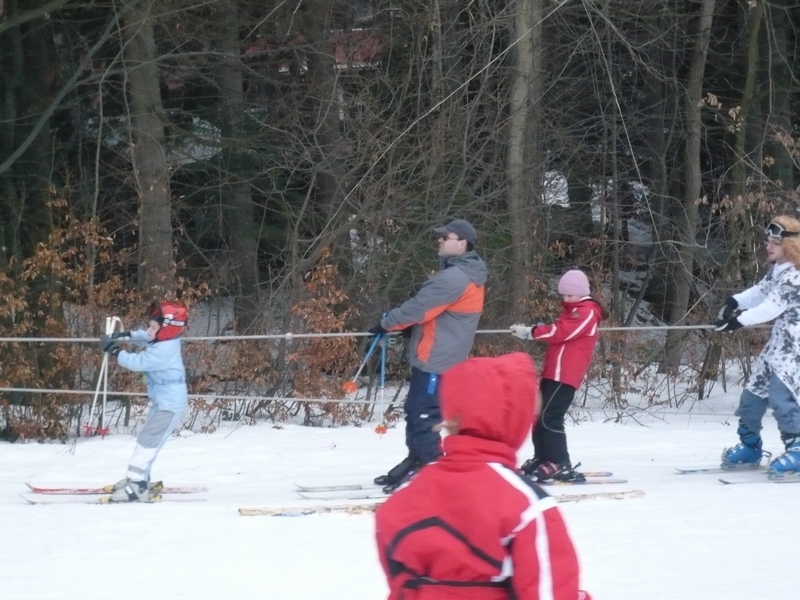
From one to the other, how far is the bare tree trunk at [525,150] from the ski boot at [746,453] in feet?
16.2

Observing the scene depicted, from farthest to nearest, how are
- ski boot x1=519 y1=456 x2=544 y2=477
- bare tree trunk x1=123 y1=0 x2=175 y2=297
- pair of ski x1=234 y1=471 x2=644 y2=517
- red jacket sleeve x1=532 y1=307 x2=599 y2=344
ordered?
bare tree trunk x1=123 y1=0 x2=175 y2=297 → ski boot x1=519 y1=456 x2=544 y2=477 → red jacket sleeve x1=532 y1=307 x2=599 y2=344 → pair of ski x1=234 y1=471 x2=644 y2=517

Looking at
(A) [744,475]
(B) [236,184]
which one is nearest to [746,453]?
(A) [744,475]

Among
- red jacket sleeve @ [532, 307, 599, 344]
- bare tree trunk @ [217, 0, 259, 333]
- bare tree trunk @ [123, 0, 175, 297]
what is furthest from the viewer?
bare tree trunk @ [217, 0, 259, 333]

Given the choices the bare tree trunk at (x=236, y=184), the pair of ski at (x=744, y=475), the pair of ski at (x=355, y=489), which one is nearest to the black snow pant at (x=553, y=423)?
the pair of ski at (x=355, y=489)

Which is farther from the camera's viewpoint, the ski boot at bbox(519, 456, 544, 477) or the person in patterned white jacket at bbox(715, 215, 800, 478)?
the ski boot at bbox(519, 456, 544, 477)

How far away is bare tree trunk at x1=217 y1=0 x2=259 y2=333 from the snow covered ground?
397 centimetres

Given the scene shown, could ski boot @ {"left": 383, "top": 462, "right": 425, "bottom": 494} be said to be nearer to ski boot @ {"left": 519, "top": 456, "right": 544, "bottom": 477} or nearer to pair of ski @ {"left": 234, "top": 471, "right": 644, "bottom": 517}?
pair of ski @ {"left": 234, "top": 471, "right": 644, "bottom": 517}

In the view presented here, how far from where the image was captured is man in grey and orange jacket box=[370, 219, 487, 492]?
6.49 metres

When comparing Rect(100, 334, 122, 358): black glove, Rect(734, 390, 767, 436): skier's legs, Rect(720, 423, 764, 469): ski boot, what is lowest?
Rect(720, 423, 764, 469): ski boot

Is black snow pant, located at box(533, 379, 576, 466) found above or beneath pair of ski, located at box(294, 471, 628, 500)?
above

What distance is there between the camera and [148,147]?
475 inches

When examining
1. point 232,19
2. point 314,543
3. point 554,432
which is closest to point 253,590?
point 314,543

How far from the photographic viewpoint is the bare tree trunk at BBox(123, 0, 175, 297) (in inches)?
455

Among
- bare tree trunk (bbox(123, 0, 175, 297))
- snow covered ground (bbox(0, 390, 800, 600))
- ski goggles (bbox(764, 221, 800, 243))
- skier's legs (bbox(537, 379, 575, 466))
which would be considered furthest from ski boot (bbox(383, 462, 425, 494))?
bare tree trunk (bbox(123, 0, 175, 297))
